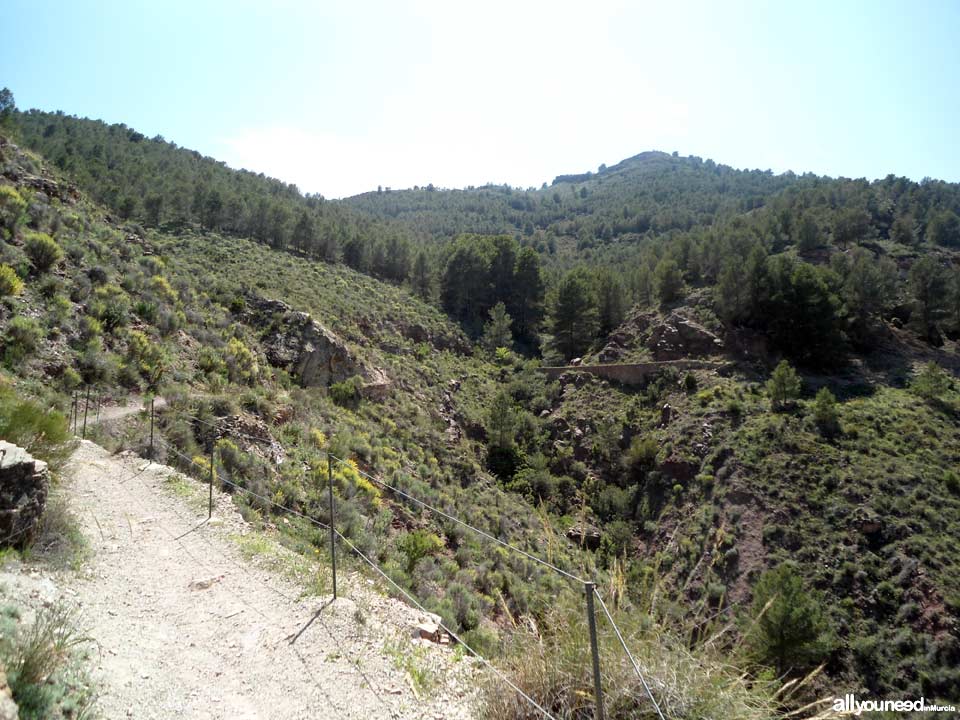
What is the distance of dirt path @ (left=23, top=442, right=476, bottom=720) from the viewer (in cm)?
436

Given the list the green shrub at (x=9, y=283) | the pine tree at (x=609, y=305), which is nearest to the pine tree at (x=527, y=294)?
the pine tree at (x=609, y=305)

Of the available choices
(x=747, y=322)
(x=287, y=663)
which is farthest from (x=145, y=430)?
(x=747, y=322)

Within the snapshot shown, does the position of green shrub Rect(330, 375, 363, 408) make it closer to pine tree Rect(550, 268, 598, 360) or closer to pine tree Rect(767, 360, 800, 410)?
pine tree Rect(767, 360, 800, 410)

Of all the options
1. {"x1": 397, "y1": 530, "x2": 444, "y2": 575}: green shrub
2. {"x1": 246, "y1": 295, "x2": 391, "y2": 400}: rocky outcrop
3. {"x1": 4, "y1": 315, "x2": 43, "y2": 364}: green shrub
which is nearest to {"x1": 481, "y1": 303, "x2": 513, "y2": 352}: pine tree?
{"x1": 246, "y1": 295, "x2": 391, "y2": 400}: rocky outcrop

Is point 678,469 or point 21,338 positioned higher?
point 21,338

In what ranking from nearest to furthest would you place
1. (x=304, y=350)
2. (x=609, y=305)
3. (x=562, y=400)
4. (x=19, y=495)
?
(x=19, y=495)
(x=304, y=350)
(x=562, y=400)
(x=609, y=305)

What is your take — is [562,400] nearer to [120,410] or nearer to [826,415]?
[826,415]

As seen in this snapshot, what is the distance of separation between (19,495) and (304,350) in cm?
1993

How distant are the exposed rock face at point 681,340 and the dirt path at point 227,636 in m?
38.4

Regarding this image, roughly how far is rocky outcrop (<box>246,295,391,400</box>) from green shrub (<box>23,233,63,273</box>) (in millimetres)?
9004

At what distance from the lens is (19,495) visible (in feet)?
17.6

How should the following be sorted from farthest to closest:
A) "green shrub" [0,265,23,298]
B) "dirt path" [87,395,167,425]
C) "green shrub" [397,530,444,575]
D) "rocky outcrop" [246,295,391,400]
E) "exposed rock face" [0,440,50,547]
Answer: "rocky outcrop" [246,295,391,400], "green shrub" [0,265,23,298], "dirt path" [87,395,167,425], "green shrub" [397,530,444,575], "exposed rock face" [0,440,50,547]

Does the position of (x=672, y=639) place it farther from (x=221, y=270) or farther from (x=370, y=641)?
(x=221, y=270)

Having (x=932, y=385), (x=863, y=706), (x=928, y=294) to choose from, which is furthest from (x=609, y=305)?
(x=863, y=706)
